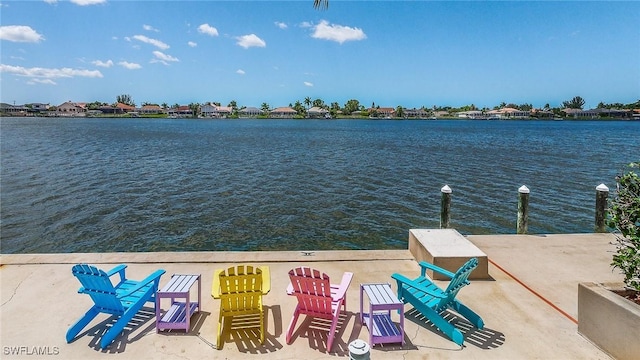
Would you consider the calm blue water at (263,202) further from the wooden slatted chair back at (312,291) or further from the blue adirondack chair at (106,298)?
the wooden slatted chair back at (312,291)

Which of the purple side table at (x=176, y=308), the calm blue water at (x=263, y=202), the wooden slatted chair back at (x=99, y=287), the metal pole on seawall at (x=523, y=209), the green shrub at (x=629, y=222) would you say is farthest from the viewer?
the calm blue water at (x=263, y=202)

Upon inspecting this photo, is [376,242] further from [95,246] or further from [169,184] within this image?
[169,184]

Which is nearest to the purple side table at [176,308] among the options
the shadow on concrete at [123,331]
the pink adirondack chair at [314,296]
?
the shadow on concrete at [123,331]

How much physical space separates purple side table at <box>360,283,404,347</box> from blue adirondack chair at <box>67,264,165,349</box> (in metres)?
3.13

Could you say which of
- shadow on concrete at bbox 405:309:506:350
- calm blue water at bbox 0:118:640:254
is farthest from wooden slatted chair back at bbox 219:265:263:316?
calm blue water at bbox 0:118:640:254

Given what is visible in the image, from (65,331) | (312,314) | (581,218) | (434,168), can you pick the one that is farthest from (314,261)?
(434,168)

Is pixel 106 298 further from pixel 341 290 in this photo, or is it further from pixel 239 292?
pixel 341 290

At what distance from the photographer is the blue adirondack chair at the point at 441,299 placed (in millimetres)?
4992

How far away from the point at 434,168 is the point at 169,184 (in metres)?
20.0

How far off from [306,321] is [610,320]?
3782 mm

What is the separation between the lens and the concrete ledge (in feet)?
22.0

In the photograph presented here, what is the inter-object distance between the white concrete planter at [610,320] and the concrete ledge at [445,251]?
1905mm

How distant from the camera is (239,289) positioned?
4.80 metres

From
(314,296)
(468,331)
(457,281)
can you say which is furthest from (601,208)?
(314,296)
